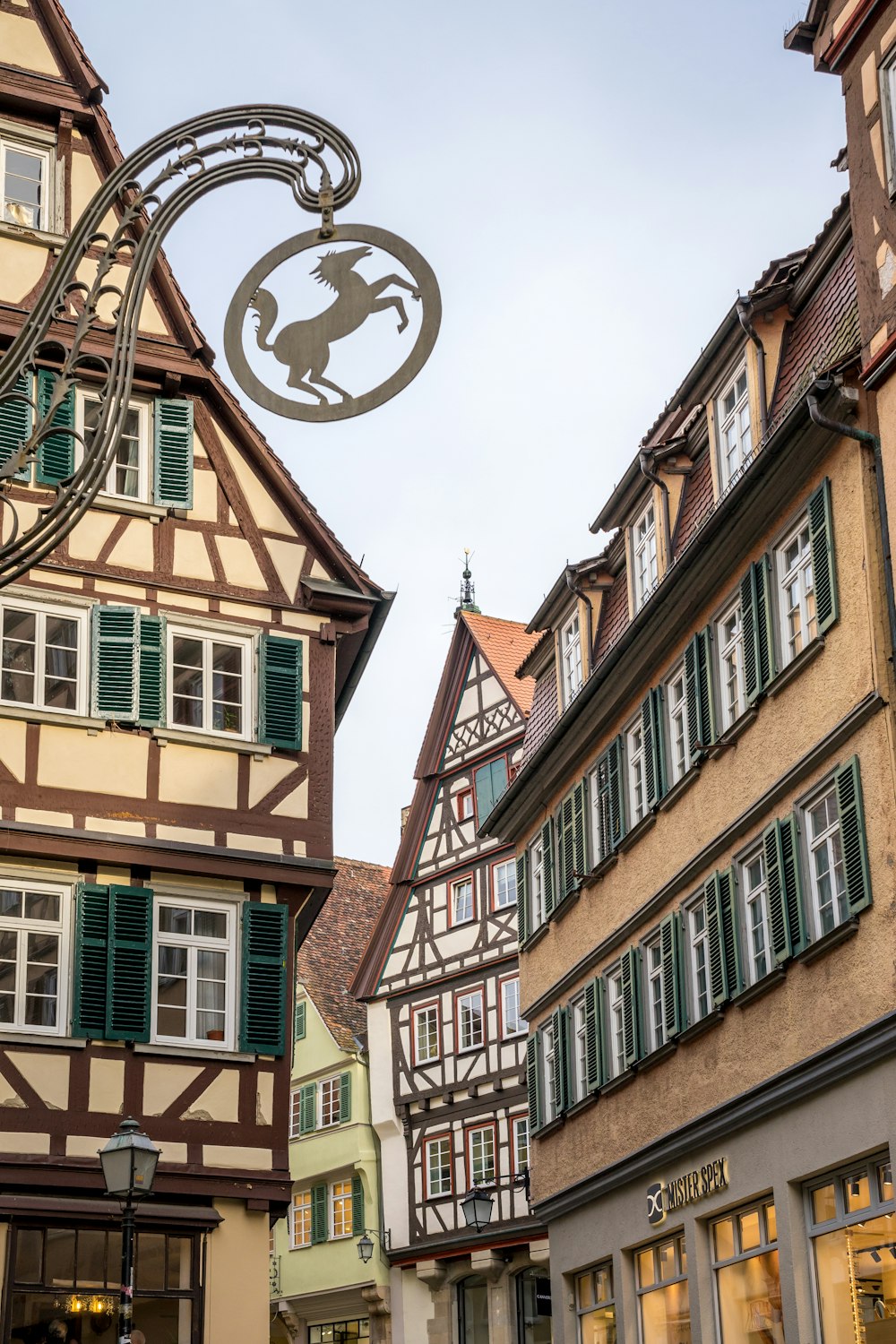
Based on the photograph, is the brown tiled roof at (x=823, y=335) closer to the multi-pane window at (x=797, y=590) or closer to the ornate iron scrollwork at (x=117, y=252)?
the multi-pane window at (x=797, y=590)

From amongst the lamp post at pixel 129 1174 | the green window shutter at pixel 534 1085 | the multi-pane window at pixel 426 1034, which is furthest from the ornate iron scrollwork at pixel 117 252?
the multi-pane window at pixel 426 1034

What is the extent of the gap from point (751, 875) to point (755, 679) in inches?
71.9

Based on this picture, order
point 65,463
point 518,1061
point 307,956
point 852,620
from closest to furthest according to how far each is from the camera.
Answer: point 852,620
point 65,463
point 518,1061
point 307,956

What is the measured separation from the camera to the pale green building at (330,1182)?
1463 inches

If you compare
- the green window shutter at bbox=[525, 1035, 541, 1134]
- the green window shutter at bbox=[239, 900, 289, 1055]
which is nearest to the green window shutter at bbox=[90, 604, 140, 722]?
the green window shutter at bbox=[239, 900, 289, 1055]

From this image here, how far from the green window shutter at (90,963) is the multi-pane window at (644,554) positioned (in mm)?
7025

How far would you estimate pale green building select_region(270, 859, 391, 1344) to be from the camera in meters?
37.2

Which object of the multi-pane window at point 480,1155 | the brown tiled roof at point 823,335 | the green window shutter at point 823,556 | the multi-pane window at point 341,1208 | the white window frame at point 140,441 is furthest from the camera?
the multi-pane window at point 341,1208

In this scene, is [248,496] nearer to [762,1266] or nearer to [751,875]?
[751,875]

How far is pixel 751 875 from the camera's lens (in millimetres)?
A: 17734

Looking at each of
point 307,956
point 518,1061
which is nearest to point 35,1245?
point 518,1061

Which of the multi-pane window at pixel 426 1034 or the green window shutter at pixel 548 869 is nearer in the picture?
the green window shutter at pixel 548 869

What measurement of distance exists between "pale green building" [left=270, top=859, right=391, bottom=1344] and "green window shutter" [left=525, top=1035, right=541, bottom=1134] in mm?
11877

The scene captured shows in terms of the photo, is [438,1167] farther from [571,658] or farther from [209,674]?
[209,674]
